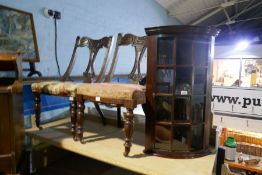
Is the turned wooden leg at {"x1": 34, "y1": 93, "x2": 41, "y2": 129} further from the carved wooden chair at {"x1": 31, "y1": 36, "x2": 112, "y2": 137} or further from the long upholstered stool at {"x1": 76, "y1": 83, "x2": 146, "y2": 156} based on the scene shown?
the long upholstered stool at {"x1": 76, "y1": 83, "x2": 146, "y2": 156}

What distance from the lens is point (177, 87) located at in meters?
1.43

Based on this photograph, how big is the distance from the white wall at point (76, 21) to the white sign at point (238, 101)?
2333 millimetres

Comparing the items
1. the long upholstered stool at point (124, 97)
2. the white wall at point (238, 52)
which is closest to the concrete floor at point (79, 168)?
the long upholstered stool at point (124, 97)

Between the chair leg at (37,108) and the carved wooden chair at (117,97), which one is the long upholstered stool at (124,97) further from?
the chair leg at (37,108)

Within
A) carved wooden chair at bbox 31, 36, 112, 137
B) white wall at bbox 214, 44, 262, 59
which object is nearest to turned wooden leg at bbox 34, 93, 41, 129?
carved wooden chair at bbox 31, 36, 112, 137

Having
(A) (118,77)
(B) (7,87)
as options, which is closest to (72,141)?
(B) (7,87)

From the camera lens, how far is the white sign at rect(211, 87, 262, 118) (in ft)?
14.5

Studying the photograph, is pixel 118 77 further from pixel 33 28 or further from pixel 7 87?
pixel 7 87

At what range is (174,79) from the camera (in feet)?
4.63

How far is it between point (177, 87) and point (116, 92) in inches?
15.9

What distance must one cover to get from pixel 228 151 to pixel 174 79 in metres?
1.11

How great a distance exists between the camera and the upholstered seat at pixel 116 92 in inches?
54.4

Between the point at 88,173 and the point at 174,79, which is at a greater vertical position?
the point at 174,79

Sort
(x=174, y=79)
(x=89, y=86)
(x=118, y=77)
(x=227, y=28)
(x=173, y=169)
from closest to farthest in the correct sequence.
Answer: (x=173, y=169) < (x=174, y=79) < (x=89, y=86) < (x=118, y=77) < (x=227, y=28)
